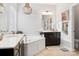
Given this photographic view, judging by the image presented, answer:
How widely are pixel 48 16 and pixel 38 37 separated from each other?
1.29 ft

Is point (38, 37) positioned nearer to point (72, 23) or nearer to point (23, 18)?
point (23, 18)

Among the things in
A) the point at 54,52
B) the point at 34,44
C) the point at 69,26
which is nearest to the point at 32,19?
the point at 34,44

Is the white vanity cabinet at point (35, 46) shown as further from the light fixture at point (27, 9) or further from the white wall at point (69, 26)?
the light fixture at point (27, 9)

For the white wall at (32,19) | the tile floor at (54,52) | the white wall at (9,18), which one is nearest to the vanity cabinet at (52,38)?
the tile floor at (54,52)

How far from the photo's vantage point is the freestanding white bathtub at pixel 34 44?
239 centimetres

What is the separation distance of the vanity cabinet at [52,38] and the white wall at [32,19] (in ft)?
0.70

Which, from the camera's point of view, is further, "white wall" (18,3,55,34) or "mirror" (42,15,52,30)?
"mirror" (42,15,52,30)

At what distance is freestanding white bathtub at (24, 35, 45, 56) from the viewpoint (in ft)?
7.83

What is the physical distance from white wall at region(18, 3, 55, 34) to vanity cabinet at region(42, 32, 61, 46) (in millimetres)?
212

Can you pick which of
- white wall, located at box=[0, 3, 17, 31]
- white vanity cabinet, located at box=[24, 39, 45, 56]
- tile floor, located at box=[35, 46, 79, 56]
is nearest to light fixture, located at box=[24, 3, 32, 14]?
white wall, located at box=[0, 3, 17, 31]

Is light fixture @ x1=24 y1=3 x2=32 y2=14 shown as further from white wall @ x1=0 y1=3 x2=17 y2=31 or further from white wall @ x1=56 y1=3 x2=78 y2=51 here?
white wall @ x1=56 y1=3 x2=78 y2=51

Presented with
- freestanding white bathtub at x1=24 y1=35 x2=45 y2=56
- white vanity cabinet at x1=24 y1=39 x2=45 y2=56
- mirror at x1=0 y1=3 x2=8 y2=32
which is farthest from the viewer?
white vanity cabinet at x1=24 y1=39 x2=45 y2=56

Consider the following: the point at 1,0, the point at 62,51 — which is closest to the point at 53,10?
the point at 62,51

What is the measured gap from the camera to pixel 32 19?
233 cm
